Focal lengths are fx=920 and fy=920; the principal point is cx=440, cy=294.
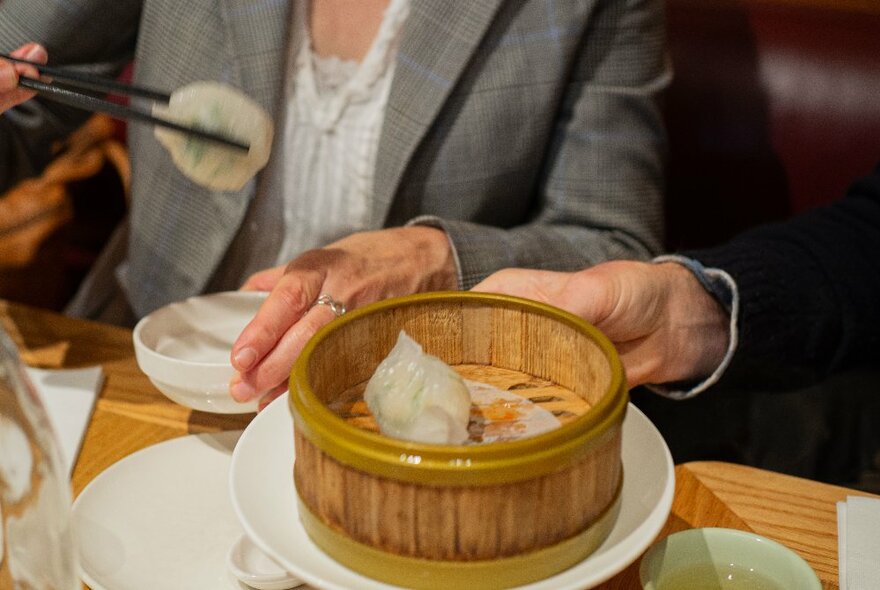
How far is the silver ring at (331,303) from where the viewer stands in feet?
2.89

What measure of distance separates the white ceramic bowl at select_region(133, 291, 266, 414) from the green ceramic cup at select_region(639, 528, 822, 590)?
38 cm

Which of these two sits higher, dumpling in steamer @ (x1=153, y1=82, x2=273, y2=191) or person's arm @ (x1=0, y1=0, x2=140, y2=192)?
dumpling in steamer @ (x1=153, y1=82, x2=273, y2=191)

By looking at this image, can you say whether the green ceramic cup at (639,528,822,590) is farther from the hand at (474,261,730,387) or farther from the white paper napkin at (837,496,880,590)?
the hand at (474,261,730,387)

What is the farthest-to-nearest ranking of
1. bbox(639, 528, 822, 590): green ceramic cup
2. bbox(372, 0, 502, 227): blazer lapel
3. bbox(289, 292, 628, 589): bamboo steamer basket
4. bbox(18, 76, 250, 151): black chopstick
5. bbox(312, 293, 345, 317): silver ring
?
bbox(372, 0, 502, 227): blazer lapel → bbox(312, 293, 345, 317): silver ring → bbox(18, 76, 250, 151): black chopstick → bbox(639, 528, 822, 590): green ceramic cup → bbox(289, 292, 628, 589): bamboo steamer basket

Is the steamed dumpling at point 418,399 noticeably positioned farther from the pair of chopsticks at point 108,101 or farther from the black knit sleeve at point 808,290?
the black knit sleeve at point 808,290

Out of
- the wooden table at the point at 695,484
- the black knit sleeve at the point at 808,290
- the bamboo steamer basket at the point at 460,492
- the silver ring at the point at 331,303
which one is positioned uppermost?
the bamboo steamer basket at the point at 460,492

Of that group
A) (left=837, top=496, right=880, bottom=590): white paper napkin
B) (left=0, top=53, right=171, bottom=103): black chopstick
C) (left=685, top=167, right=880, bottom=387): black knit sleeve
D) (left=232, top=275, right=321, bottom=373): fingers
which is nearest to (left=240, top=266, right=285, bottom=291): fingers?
(left=232, top=275, right=321, bottom=373): fingers

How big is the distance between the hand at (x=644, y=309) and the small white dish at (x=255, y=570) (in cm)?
33

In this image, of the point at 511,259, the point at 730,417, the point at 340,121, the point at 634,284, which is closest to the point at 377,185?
the point at 340,121

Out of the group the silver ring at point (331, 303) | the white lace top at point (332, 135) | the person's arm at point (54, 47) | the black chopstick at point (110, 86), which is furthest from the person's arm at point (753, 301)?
the person's arm at point (54, 47)

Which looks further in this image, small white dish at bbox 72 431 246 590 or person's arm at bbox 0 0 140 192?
person's arm at bbox 0 0 140 192

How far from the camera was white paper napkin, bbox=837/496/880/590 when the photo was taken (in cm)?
74

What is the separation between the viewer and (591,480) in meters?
0.55

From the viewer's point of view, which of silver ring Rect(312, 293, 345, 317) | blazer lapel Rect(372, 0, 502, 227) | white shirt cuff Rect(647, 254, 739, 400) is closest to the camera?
silver ring Rect(312, 293, 345, 317)
